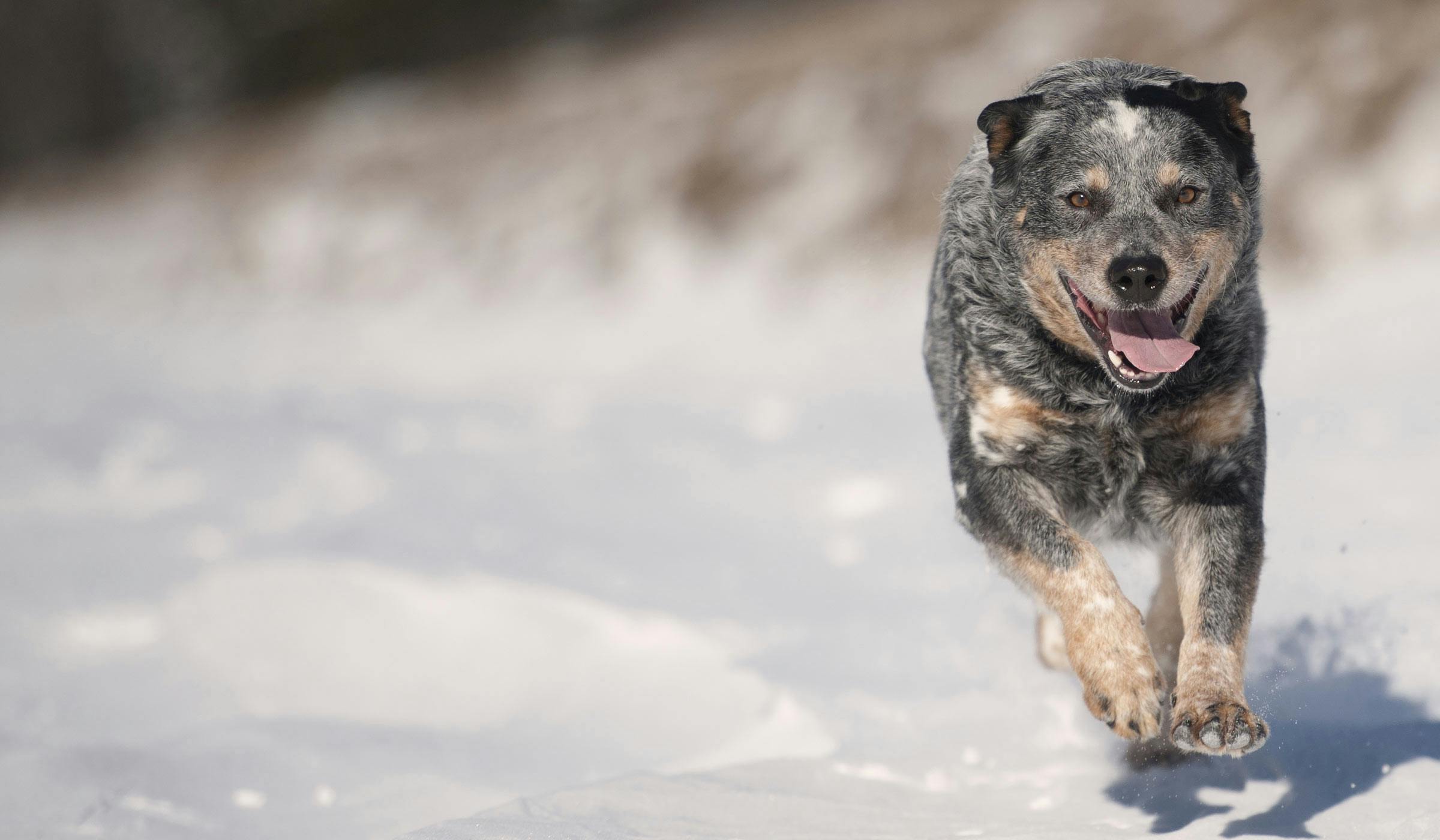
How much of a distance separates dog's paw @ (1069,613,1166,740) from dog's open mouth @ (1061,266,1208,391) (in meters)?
0.66

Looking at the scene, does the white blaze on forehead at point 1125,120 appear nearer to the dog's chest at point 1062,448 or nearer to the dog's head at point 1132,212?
the dog's head at point 1132,212

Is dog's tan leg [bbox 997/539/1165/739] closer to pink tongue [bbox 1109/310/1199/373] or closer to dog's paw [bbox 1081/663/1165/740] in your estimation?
dog's paw [bbox 1081/663/1165/740]

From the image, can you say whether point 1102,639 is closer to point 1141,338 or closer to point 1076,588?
point 1076,588

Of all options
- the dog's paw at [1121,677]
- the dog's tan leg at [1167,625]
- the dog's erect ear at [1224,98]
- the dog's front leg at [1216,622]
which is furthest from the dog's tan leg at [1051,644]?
the dog's erect ear at [1224,98]

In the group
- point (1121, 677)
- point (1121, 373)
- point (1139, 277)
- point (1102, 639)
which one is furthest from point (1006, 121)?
point (1121, 677)

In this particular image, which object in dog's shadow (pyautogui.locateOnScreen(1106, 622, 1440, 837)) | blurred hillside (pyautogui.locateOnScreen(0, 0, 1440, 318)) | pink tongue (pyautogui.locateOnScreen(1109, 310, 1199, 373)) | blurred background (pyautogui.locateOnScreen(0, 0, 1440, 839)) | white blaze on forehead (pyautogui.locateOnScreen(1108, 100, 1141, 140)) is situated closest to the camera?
pink tongue (pyautogui.locateOnScreen(1109, 310, 1199, 373))

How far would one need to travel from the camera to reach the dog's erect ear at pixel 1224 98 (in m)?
3.81

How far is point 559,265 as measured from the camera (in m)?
16.5

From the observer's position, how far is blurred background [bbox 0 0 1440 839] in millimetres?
4773

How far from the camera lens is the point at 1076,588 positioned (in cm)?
376

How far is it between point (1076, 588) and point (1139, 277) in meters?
0.86

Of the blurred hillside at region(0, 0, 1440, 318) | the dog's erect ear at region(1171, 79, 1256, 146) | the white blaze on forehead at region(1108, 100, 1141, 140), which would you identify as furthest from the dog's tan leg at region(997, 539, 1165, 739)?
the blurred hillside at region(0, 0, 1440, 318)

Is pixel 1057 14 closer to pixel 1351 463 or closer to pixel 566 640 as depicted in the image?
pixel 1351 463

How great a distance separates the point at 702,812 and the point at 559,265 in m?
12.7
